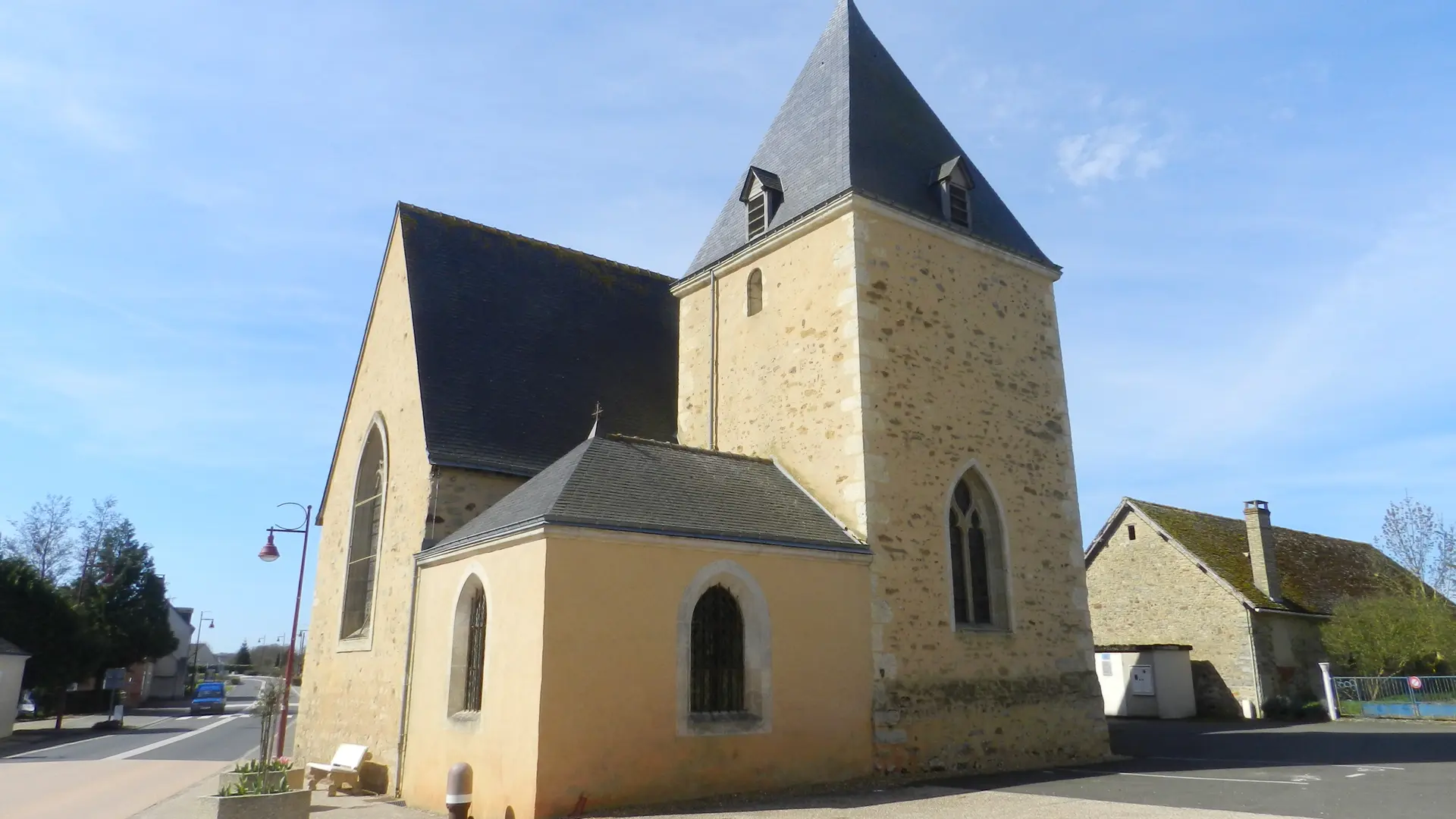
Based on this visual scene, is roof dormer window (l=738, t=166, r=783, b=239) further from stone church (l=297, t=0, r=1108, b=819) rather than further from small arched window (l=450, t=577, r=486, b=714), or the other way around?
small arched window (l=450, t=577, r=486, b=714)

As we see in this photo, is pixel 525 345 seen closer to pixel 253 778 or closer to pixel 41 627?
pixel 253 778

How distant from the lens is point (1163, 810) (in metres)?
8.02

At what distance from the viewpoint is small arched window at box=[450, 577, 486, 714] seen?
10.2 meters

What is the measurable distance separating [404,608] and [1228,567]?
2132cm

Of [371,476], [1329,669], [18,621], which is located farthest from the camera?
[18,621]

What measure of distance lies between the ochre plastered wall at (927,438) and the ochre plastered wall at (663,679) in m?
0.64

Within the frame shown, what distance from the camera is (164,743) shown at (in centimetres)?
2378

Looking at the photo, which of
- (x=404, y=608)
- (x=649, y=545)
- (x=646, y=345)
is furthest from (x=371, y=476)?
(x=649, y=545)

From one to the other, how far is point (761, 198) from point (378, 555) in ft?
26.3

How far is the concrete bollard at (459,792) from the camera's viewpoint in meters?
8.23

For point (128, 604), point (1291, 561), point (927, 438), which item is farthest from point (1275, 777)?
point (128, 604)

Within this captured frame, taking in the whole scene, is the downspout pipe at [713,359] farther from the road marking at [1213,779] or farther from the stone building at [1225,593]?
the stone building at [1225,593]

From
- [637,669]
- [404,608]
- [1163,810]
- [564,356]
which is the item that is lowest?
[1163,810]

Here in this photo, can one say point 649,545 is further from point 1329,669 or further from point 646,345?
point 1329,669
